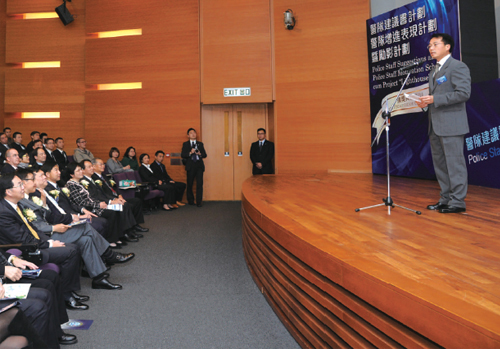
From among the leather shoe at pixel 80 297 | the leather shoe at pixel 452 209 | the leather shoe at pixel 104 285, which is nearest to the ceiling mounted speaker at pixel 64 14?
the leather shoe at pixel 104 285

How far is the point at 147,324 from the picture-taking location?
2.17 m

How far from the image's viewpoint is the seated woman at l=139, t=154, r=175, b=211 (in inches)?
248

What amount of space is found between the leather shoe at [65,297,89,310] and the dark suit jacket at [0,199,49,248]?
470mm

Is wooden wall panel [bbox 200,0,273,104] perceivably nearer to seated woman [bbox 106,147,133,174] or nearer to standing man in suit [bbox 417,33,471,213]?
seated woman [bbox 106,147,133,174]

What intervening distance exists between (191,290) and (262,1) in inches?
227

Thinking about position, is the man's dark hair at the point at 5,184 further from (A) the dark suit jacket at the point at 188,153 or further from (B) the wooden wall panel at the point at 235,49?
(B) the wooden wall panel at the point at 235,49

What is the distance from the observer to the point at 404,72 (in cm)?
528

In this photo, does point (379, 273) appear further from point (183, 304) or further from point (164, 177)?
point (164, 177)

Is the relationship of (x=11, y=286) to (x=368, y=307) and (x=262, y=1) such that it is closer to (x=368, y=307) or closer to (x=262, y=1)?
(x=368, y=307)

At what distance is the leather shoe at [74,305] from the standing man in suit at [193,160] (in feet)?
14.1

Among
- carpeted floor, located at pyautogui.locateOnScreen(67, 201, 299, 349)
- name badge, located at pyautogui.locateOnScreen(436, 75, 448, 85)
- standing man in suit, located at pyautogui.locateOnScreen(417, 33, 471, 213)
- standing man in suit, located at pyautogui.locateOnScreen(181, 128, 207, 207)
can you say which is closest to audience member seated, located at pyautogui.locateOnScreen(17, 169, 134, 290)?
carpeted floor, located at pyautogui.locateOnScreen(67, 201, 299, 349)

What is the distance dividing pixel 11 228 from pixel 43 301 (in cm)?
69

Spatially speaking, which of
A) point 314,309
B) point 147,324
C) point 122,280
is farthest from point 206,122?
point 314,309

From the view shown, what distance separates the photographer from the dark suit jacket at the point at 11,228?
2.20 m
